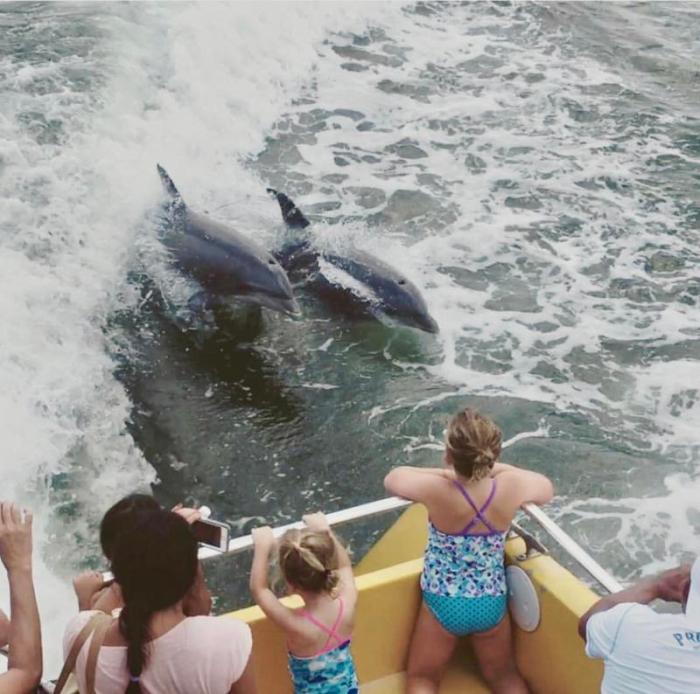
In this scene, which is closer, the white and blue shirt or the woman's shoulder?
the white and blue shirt

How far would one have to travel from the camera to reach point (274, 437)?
7.10 m

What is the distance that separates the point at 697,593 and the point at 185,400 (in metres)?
5.41

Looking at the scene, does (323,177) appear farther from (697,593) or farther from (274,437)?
(697,593)

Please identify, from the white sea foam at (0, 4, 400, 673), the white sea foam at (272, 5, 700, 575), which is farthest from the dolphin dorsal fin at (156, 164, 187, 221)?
the white sea foam at (272, 5, 700, 575)

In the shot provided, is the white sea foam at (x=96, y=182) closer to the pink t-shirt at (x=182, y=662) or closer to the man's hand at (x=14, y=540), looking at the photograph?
the man's hand at (x=14, y=540)

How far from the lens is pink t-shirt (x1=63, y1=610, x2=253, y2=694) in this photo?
2.68m

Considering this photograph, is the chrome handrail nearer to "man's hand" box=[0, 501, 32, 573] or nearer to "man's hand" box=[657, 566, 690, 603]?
"man's hand" box=[657, 566, 690, 603]

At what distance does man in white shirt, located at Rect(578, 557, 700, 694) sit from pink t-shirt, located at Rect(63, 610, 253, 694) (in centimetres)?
110

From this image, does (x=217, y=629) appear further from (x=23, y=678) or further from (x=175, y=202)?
(x=175, y=202)

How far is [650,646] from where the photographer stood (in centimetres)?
261

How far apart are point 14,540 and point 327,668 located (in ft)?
3.94

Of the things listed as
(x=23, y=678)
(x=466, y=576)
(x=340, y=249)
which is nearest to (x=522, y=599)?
(x=466, y=576)

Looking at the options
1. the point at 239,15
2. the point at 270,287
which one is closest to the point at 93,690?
the point at 270,287

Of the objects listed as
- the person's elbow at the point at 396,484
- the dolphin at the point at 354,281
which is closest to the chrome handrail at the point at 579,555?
the person's elbow at the point at 396,484
